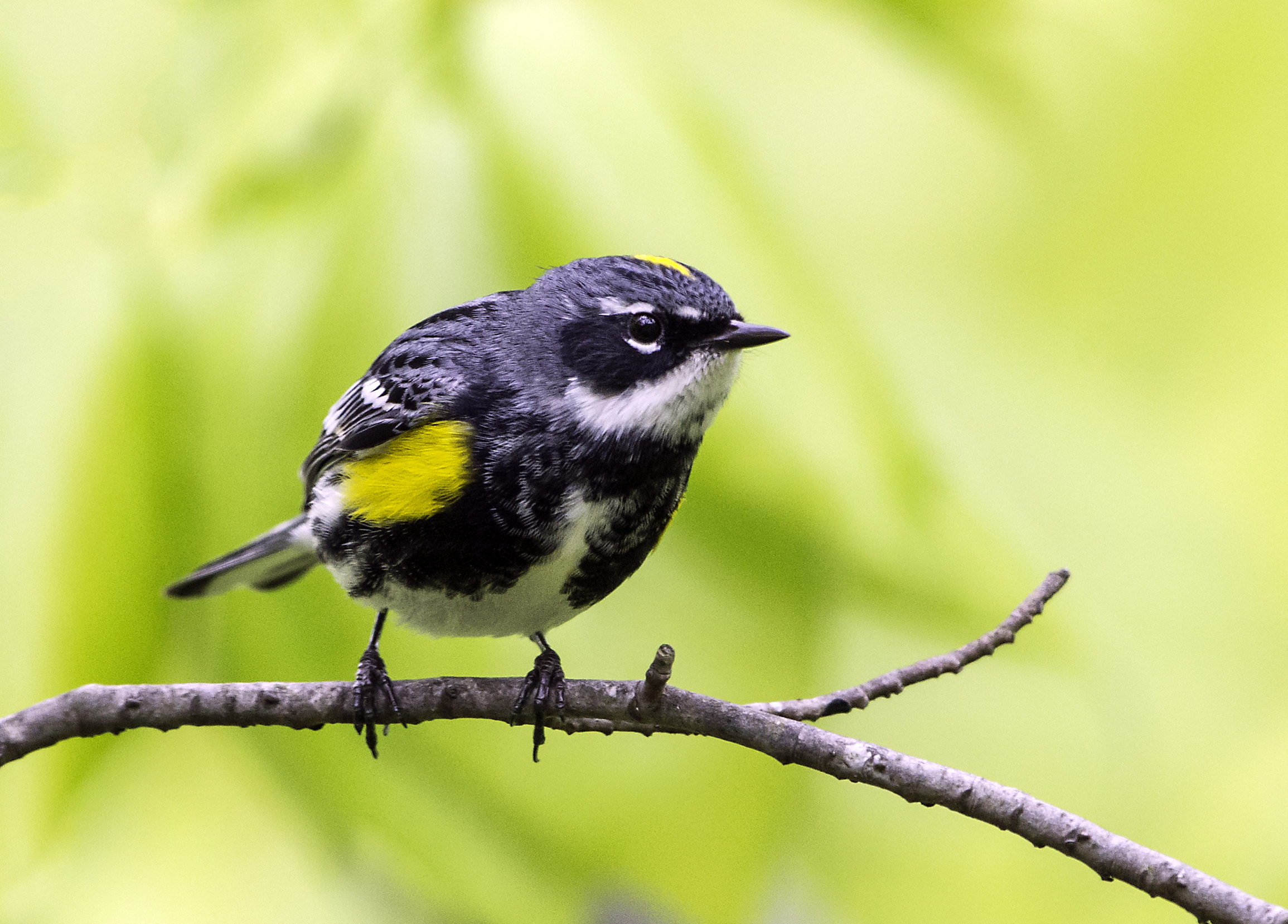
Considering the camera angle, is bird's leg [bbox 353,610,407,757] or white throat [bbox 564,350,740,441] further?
bird's leg [bbox 353,610,407,757]

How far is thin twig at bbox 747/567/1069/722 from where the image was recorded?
1.14m

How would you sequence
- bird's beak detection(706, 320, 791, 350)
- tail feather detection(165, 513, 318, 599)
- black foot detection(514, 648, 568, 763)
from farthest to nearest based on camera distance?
tail feather detection(165, 513, 318, 599), black foot detection(514, 648, 568, 763), bird's beak detection(706, 320, 791, 350)

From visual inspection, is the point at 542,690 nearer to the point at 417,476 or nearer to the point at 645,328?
the point at 417,476

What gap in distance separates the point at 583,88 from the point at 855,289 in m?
0.73

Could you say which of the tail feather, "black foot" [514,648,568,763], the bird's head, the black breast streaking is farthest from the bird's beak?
the tail feather

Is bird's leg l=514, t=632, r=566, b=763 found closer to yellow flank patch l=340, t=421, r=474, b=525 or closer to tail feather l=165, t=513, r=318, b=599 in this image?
yellow flank patch l=340, t=421, r=474, b=525

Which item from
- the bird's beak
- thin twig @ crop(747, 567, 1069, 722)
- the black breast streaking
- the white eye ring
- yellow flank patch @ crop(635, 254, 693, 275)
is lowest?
thin twig @ crop(747, 567, 1069, 722)

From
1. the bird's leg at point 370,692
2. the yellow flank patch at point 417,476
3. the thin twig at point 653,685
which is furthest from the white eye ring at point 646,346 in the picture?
the bird's leg at point 370,692

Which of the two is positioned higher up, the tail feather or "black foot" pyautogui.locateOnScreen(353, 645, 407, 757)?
the tail feather

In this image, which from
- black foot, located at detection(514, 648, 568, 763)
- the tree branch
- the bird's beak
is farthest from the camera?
black foot, located at detection(514, 648, 568, 763)

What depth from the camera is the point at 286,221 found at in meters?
2.30

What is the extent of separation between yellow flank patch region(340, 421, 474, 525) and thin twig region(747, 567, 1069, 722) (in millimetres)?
435

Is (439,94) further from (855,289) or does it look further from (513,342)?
(513,342)

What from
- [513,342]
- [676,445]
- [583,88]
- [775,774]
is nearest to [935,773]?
[676,445]
